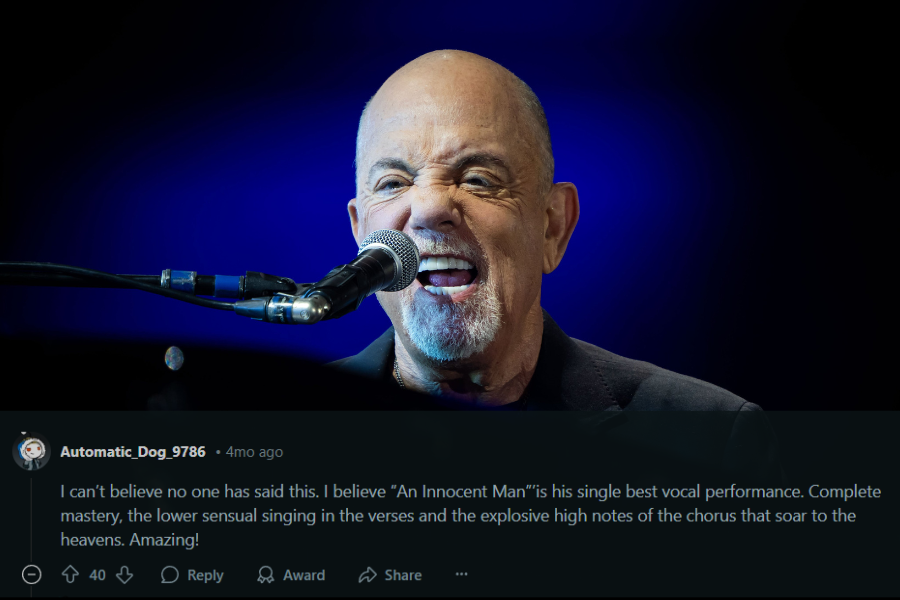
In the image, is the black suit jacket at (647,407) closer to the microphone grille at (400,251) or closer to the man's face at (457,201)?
the man's face at (457,201)

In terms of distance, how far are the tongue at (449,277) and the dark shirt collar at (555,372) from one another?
384mm

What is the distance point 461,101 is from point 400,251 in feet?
2.50

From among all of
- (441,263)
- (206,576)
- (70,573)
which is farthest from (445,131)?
(70,573)

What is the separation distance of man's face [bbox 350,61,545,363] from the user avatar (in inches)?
37.3

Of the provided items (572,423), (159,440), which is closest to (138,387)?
(159,440)

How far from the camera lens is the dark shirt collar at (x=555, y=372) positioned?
2.12m

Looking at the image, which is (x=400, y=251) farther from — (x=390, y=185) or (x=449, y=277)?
(x=390, y=185)

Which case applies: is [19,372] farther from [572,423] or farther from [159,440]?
[572,423]

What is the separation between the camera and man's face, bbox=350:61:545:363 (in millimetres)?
1940

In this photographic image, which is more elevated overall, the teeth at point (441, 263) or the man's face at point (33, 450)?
the teeth at point (441, 263)

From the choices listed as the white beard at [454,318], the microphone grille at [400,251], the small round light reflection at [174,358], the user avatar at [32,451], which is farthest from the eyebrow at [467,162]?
the user avatar at [32,451]

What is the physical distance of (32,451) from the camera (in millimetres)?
1650
